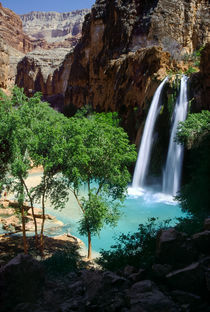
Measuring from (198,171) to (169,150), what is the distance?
31.1 feet

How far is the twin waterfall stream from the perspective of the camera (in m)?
20.1

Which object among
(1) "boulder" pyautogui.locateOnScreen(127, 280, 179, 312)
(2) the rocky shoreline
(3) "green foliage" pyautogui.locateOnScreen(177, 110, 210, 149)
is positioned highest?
(3) "green foliage" pyautogui.locateOnScreen(177, 110, 210, 149)

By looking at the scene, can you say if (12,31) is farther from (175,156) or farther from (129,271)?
(129,271)

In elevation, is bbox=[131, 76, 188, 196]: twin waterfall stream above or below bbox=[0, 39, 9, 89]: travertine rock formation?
below

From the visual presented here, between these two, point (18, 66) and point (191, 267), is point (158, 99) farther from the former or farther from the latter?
point (18, 66)

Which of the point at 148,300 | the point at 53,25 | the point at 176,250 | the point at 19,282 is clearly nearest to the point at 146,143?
the point at 176,250

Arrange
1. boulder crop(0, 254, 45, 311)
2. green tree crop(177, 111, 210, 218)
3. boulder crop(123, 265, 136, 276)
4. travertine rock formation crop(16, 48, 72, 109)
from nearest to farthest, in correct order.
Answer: boulder crop(0, 254, 45, 311) < boulder crop(123, 265, 136, 276) < green tree crop(177, 111, 210, 218) < travertine rock formation crop(16, 48, 72, 109)

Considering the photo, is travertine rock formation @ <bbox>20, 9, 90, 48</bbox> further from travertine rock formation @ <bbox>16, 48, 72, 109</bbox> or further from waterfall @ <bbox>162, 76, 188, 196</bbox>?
waterfall @ <bbox>162, 76, 188, 196</bbox>

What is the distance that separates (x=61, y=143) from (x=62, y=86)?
59222mm

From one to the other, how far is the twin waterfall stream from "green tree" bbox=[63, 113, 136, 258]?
959 cm

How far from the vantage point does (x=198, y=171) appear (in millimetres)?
11656

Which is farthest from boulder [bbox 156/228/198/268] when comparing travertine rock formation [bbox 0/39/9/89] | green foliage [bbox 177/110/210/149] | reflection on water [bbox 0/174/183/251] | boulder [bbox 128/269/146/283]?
travertine rock formation [bbox 0/39/9/89]

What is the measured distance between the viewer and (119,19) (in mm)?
37594

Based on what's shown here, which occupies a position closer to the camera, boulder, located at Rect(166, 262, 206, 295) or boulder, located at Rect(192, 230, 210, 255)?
boulder, located at Rect(166, 262, 206, 295)
